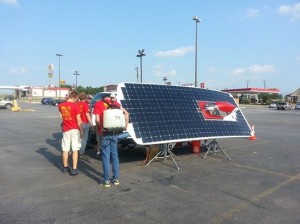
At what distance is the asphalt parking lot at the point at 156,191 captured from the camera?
504cm

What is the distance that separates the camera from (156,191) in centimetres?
628

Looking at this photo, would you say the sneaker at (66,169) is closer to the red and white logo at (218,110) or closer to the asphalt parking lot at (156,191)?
the asphalt parking lot at (156,191)

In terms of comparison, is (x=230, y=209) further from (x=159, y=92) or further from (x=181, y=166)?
(x=159, y=92)

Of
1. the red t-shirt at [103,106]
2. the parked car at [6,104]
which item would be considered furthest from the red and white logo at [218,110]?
the parked car at [6,104]

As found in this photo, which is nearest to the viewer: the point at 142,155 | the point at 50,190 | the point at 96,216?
the point at 96,216

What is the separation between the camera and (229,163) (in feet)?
29.4

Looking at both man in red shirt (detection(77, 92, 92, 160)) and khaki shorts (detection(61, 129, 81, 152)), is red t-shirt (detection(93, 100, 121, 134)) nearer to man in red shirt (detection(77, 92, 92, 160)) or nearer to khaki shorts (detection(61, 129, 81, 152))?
khaki shorts (detection(61, 129, 81, 152))

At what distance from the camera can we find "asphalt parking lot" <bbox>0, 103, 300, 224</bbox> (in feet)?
16.5

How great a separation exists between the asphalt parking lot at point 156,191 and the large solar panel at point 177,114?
761 millimetres

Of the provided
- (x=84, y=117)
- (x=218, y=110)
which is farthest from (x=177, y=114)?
(x=84, y=117)

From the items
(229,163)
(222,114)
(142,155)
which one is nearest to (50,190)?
(142,155)

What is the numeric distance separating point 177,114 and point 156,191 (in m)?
3.20

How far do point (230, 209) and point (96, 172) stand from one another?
11.0ft

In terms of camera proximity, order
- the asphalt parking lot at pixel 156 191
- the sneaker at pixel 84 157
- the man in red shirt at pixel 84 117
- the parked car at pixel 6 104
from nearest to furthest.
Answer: the asphalt parking lot at pixel 156 191
the man in red shirt at pixel 84 117
the sneaker at pixel 84 157
the parked car at pixel 6 104
